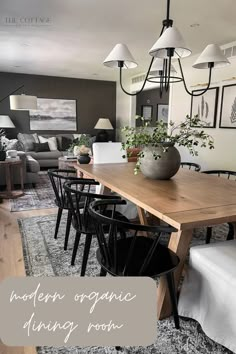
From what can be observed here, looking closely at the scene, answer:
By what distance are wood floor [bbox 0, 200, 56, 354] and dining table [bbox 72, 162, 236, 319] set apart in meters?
0.93

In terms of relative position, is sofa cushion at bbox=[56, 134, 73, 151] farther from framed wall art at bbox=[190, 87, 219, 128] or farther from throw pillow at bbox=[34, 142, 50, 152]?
framed wall art at bbox=[190, 87, 219, 128]

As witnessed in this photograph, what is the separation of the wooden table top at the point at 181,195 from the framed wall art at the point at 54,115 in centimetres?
550

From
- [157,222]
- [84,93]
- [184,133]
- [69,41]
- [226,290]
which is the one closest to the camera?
[226,290]

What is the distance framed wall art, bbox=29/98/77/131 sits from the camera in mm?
7691

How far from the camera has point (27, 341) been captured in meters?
1.25

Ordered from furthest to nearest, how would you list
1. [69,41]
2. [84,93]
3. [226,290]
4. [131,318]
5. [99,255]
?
[84,93]
[69,41]
[99,255]
[226,290]
[131,318]

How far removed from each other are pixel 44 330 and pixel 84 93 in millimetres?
7677

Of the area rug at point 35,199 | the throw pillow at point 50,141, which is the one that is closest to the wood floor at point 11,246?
the area rug at point 35,199

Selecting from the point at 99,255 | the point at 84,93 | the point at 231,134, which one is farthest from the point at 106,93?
the point at 99,255

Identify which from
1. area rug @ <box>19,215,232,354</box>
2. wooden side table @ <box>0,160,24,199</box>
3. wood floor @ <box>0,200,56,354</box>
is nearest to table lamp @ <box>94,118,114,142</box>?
wooden side table @ <box>0,160,24,199</box>

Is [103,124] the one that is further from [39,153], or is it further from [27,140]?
[27,140]

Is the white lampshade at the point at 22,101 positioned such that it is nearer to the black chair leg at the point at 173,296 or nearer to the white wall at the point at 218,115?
the white wall at the point at 218,115

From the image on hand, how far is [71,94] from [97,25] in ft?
15.6

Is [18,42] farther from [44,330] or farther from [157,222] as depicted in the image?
[44,330]
